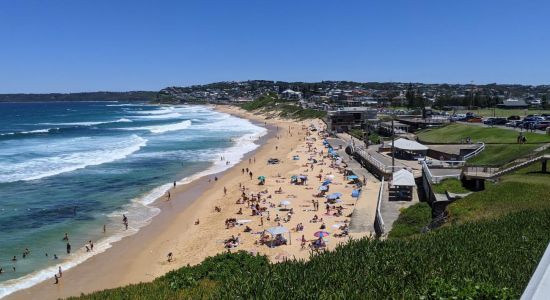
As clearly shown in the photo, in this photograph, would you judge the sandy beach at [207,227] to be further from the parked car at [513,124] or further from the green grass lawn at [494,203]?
the parked car at [513,124]

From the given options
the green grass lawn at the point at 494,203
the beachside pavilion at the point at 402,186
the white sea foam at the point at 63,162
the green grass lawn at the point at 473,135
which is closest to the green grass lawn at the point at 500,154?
the green grass lawn at the point at 473,135

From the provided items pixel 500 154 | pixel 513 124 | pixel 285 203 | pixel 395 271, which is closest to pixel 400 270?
pixel 395 271

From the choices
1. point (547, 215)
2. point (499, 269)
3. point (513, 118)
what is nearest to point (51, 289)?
point (499, 269)

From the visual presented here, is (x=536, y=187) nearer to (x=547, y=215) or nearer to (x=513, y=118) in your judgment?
(x=547, y=215)

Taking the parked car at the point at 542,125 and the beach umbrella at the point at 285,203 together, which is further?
the parked car at the point at 542,125

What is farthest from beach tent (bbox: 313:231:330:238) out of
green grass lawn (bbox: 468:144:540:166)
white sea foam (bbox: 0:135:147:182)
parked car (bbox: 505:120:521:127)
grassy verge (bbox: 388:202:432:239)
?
parked car (bbox: 505:120:521:127)

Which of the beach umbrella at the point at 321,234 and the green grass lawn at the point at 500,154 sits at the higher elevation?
the green grass lawn at the point at 500,154
